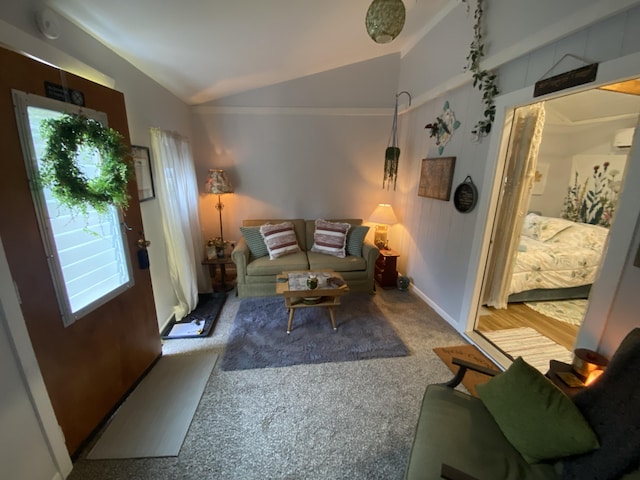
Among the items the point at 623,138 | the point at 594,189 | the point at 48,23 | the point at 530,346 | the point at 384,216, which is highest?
the point at 48,23

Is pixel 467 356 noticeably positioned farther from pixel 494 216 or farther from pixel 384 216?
pixel 384 216

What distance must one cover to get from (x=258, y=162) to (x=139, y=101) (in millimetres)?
1672

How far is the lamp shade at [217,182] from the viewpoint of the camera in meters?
3.40

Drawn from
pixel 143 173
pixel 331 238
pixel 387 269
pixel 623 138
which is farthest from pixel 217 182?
pixel 623 138

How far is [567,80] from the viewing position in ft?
5.18

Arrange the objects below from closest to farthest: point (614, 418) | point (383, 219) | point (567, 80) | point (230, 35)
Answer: point (614, 418) < point (567, 80) < point (230, 35) < point (383, 219)

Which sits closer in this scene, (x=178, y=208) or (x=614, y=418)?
(x=614, y=418)

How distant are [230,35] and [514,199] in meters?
2.91

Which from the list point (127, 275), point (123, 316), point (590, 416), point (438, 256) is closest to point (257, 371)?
point (123, 316)

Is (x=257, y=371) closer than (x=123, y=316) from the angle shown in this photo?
No

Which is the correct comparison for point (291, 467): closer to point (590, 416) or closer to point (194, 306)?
point (590, 416)

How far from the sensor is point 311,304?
8.45 ft

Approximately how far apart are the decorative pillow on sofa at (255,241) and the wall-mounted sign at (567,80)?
2.93 metres

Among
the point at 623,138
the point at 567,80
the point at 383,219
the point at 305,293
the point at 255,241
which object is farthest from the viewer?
the point at 383,219
